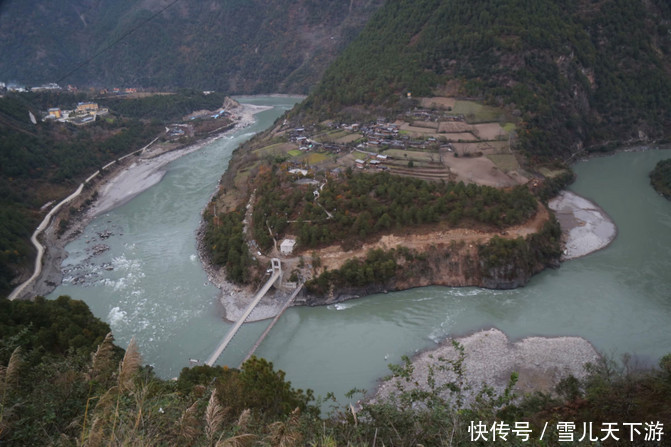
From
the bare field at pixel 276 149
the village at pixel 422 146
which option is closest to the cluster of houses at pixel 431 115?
the village at pixel 422 146

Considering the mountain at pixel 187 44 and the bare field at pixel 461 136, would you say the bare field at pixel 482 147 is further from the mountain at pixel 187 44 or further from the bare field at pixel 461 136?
the mountain at pixel 187 44

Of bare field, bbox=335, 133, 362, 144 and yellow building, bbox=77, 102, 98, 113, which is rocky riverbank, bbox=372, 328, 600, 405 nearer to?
bare field, bbox=335, 133, 362, 144

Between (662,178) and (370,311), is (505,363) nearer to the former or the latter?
(370,311)

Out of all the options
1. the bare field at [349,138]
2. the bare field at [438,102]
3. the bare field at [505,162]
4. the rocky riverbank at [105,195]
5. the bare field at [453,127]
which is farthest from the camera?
the bare field at [438,102]

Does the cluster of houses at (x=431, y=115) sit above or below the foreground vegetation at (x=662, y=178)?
above

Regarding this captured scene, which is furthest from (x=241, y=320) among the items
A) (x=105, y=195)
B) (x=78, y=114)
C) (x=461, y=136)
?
(x=78, y=114)

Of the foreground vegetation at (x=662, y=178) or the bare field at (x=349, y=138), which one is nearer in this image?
the foreground vegetation at (x=662, y=178)
